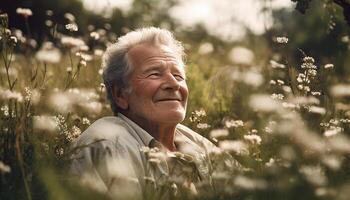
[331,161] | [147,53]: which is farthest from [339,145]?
[147,53]

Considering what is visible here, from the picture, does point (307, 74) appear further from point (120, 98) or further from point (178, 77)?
point (120, 98)

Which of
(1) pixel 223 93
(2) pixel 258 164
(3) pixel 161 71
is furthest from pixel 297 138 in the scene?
(1) pixel 223 93

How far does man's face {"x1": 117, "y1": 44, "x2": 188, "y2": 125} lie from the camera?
4211 mm

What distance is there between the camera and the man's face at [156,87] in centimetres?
421

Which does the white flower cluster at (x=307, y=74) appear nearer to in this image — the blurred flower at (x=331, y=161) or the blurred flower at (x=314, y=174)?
the blurred flower at (x=331, y=161)

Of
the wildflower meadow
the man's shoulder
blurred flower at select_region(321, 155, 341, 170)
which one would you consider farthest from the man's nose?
blurred flower at select_region(321, 155, 341, 170)

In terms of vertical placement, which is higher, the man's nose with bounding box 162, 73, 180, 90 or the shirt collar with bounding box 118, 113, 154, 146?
the man's nose with bounding box 162, 73, 180, 90

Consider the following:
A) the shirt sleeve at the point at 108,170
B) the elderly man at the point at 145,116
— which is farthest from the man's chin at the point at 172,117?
the shirt sleeve at the point at 108,170

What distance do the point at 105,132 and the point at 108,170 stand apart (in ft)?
Result: 2.02

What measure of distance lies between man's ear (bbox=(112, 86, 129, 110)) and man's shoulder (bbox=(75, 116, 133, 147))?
16.4 inches

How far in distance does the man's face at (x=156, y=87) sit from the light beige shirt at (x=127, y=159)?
136 mm

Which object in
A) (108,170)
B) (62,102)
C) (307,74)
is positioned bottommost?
(108,170)

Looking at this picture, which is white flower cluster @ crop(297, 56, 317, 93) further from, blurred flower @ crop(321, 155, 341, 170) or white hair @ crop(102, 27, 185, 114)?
blurred flower @ crop(321, 155, 341, 170)

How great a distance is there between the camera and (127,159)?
11.8 feet
